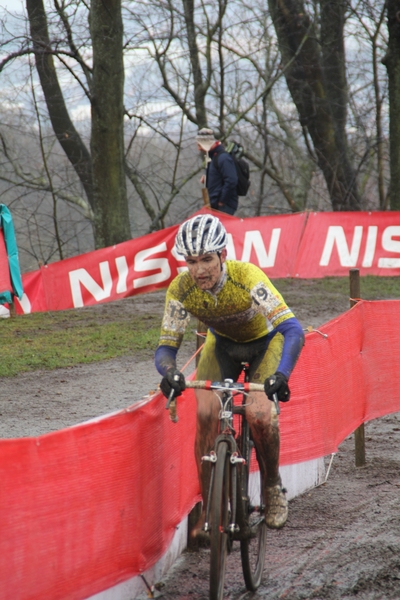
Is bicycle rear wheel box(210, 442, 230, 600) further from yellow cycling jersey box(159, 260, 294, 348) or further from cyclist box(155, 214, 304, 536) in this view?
yellow cycling jersey box(159, 260, 294, 348)

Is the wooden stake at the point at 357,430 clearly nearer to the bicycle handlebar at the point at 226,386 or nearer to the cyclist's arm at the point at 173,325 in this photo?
the cyclist's arm at the point at 173,325

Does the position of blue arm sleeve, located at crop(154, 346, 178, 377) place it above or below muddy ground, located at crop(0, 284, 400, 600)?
above

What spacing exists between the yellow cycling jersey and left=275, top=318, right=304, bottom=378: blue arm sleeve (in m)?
0.05

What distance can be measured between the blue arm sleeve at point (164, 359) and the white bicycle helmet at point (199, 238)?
600 mm

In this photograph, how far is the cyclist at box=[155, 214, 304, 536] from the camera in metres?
4.17

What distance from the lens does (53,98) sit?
1952 cm

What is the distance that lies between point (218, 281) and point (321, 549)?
1.97 meters

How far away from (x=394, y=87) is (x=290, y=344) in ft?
53.0

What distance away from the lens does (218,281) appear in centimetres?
432

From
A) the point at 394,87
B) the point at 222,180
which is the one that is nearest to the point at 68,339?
the point at 222,180

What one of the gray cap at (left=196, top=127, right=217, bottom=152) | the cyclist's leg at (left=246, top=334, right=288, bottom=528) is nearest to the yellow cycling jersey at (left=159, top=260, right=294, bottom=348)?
the cyclist's leg at (left=246, top=334, right=288, bottom=528)

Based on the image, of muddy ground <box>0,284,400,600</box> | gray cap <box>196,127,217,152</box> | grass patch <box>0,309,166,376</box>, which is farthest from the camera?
gray cap <box>196,127,217,152</box>

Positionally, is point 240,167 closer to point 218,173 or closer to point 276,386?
point 218,173

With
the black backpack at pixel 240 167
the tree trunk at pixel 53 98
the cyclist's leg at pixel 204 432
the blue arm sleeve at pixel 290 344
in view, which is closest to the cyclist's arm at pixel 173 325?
the cyclist's leg at pixel 204 432
